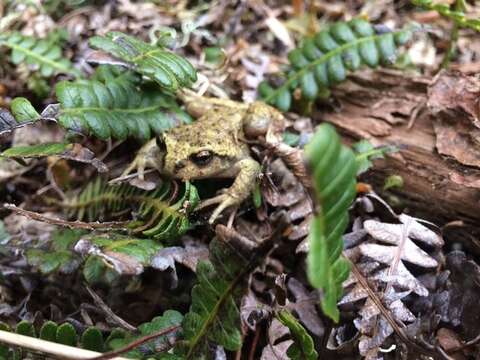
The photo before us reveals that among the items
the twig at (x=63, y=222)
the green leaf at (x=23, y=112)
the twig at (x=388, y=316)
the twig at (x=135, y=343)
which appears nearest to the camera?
the twig at (x=135, y=343)

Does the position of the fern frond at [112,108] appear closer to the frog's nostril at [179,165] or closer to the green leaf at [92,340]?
the frog's nostril at [179,165]

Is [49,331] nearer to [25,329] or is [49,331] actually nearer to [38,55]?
[25,329]

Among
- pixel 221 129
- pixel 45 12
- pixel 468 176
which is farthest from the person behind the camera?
pixel 45 12

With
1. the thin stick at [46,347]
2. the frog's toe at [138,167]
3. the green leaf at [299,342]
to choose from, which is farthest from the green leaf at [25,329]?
the green leaf at [299,342]

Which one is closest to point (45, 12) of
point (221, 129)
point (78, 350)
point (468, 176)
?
point (221, 129)

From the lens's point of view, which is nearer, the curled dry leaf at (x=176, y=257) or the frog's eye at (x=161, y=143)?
the curled dry leaf at (x=176, y=257)

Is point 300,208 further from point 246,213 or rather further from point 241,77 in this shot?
point 241,77
